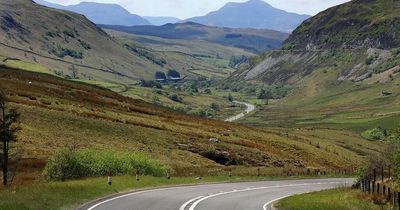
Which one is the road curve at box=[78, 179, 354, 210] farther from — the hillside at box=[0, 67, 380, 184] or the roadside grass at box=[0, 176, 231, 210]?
the hillside at box=[0, 67, 380, 184]

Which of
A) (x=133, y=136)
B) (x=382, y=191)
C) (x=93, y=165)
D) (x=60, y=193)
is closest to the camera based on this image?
(x=60, y=193)

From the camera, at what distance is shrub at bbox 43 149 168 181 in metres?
45.8

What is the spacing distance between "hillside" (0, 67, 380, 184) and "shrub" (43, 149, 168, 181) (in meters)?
4.39

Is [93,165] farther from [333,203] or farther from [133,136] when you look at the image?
[133,136]

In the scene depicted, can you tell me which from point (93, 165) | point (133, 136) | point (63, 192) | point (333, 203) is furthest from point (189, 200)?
point (133, 136)

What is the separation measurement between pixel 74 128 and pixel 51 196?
4586cm

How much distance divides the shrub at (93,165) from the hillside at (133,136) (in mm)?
4393

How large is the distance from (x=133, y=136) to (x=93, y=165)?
31.1 m

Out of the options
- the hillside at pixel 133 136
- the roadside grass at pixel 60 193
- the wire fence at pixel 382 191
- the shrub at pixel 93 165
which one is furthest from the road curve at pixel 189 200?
the hillside at pixel 133 136

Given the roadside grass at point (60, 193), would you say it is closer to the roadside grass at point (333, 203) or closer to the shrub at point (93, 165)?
the shrub at point (93, 165)

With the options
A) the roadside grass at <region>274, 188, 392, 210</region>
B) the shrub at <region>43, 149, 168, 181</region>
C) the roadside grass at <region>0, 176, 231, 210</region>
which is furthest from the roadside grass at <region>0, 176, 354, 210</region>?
the roadside grass at <region>274, 188, 392, 210</region>

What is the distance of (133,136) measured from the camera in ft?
265

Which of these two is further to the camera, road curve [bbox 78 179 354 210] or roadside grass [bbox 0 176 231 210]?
road curve [bbox 78 179 354 210]

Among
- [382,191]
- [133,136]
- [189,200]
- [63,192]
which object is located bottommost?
[382,191]
